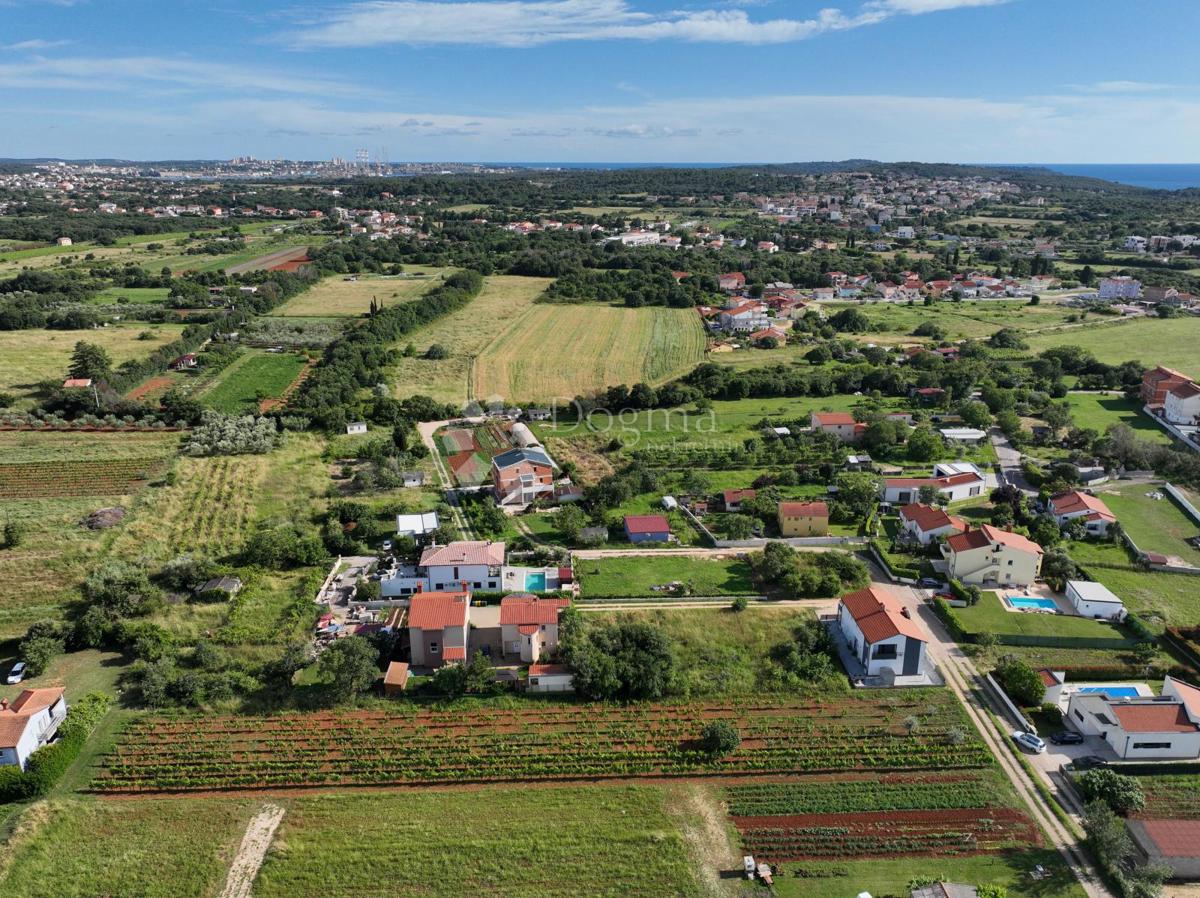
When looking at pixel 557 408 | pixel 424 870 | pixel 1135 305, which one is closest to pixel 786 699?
pixel 424 870

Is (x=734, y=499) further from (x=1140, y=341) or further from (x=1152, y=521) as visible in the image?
(x=1140, y=341)

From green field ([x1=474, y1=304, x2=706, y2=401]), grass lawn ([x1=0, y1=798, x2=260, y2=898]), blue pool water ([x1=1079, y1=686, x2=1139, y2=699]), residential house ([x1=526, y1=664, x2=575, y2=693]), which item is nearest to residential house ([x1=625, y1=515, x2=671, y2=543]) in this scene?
residential house ([x1=526, y1=664, x2=575, y2=693])

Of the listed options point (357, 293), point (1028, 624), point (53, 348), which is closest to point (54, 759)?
point (1028, 624)

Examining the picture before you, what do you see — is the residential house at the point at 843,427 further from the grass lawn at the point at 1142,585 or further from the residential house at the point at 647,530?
the residential house at the point at 647,530

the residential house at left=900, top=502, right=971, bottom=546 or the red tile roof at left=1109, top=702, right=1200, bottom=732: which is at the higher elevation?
the residential house at left=900, top=502, right=971, bottom=546

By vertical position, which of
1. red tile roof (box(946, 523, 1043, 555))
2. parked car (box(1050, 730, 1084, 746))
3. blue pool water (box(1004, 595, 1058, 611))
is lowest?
parked car (box(1050, 730, 1084, 746))

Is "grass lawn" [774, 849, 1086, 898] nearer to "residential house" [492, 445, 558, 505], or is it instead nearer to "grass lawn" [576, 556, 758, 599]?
"grass lawn" [576, 556, 758, 599]

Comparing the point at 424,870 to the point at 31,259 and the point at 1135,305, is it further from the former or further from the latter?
the point at 31,259
